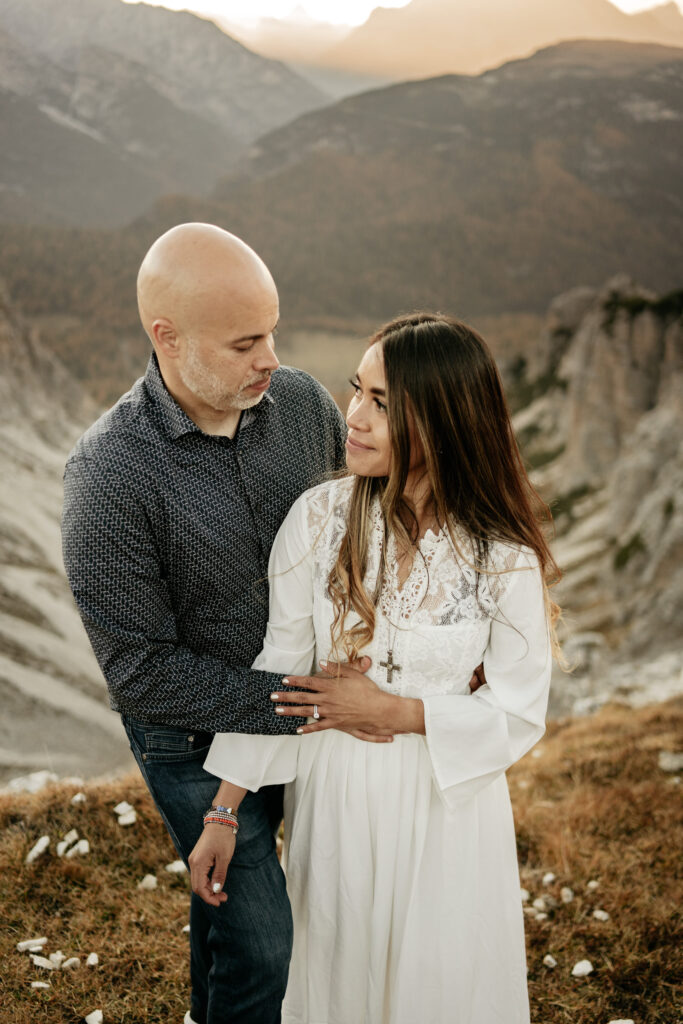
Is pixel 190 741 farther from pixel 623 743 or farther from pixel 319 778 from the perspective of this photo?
pixel 623 743

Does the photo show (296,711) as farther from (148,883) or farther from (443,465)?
(148,883)

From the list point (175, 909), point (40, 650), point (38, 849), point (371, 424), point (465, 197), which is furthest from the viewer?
point (465, 197)

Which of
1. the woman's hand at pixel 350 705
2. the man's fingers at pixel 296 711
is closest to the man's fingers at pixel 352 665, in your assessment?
the woman's hand at pixel 350 705

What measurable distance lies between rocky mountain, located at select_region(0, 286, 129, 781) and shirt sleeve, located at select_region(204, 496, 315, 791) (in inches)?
540

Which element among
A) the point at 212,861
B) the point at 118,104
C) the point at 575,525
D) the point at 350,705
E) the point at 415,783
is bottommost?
the point at 575,525

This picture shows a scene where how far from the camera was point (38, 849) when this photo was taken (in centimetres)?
424

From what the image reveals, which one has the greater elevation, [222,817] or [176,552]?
A: [176,552]

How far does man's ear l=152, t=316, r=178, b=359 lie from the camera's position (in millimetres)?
2604

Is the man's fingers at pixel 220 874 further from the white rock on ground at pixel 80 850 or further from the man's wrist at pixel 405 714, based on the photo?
the white rock on ground at pixel 80 850

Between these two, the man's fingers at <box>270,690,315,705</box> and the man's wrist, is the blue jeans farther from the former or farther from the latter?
the man's wrist

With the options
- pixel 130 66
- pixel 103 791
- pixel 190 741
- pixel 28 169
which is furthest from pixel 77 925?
pixel 130 66

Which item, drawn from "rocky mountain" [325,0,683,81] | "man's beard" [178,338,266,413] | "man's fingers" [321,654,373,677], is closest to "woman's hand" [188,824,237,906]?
"man's fingers" [321,654,373,677]

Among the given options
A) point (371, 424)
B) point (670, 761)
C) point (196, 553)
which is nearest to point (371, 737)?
point (196, 553)

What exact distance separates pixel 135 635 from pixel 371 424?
0.96 metres
